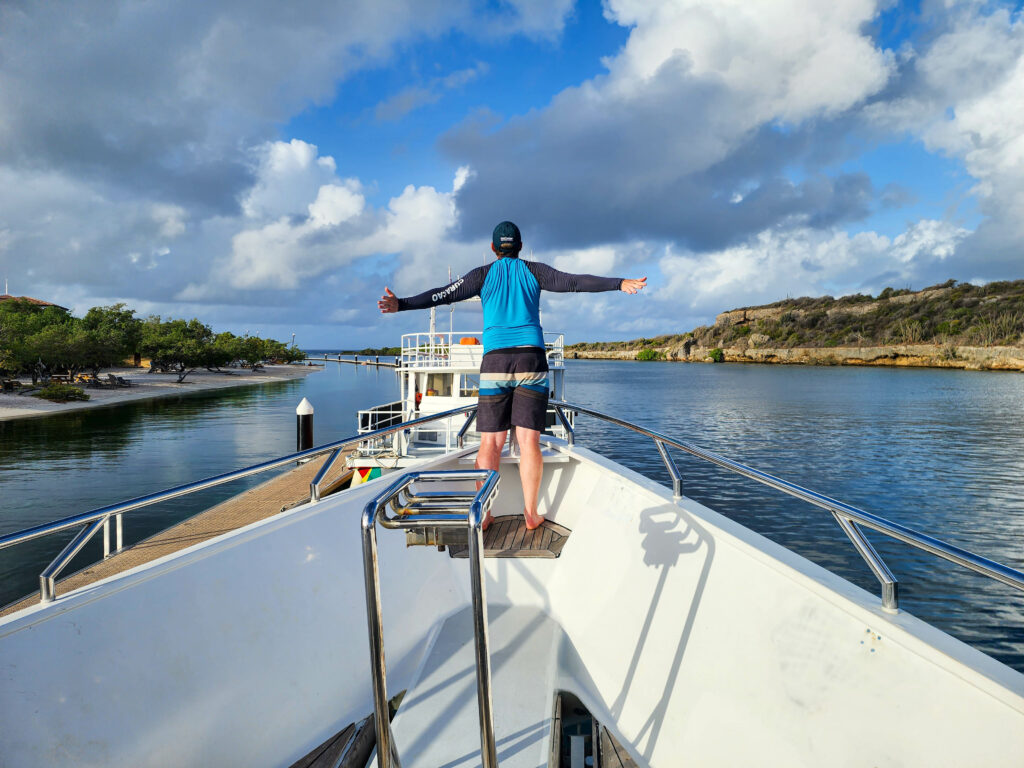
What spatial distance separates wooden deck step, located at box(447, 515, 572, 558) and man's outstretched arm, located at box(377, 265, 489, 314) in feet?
4.85

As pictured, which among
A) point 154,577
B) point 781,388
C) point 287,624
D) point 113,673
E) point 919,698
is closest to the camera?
point 919,698

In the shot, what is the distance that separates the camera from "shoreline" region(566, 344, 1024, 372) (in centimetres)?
5919

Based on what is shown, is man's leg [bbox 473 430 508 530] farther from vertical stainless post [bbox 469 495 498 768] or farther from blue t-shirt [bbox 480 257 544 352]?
vertical stainless post [bbox 469 495 498 768]

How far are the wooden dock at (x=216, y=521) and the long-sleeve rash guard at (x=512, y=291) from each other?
3.75 metres

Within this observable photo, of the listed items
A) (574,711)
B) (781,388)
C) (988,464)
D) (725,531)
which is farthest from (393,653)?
(781,388)

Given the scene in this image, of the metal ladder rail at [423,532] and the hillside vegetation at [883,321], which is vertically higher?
the hillside vegetation at [883,321]

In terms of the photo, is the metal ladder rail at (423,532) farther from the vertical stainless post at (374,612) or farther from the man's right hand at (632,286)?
the man's right hand at (632,286)

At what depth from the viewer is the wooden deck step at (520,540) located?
3.34 meters

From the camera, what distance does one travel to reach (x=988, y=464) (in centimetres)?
1597

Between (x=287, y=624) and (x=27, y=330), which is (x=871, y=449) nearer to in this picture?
(x=287, y=624)

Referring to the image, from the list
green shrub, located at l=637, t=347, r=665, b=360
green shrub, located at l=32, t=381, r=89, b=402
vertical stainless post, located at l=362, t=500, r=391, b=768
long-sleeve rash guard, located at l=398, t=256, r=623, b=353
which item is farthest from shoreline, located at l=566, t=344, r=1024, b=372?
green shrub, located at l=32, t=381, r=89, b=402

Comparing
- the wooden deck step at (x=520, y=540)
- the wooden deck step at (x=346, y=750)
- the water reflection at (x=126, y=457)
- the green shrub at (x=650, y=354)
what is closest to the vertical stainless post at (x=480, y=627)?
the wooden deck step at (x=346, y=750)

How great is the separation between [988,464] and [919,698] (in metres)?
19.8

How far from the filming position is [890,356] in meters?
73.2
